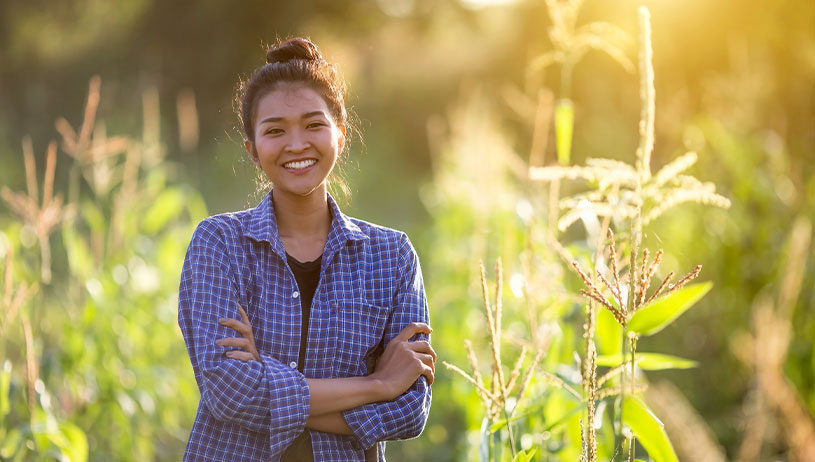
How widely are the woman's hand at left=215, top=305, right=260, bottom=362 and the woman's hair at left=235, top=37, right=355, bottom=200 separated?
547 mm

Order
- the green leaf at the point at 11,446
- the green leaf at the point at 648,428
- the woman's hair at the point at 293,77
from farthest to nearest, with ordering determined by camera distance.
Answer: the green leaf at the point at 11,446 < the woman's hair at the point at 293,77 < the green leaf at the point at 648,428

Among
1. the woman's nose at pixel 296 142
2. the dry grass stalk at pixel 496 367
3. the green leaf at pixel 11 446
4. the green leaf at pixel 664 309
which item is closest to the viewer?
the green leaf at pixel 664 309

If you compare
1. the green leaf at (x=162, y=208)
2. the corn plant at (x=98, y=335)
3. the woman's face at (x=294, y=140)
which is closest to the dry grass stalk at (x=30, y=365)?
the corn plant at (x=98, y=335)

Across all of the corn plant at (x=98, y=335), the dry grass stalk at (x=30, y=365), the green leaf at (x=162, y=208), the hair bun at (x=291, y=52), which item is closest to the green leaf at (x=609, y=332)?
the hair bun at (x=291, y=52)

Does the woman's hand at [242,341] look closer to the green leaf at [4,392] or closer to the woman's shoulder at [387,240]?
the woman's shoulder at [387,240]

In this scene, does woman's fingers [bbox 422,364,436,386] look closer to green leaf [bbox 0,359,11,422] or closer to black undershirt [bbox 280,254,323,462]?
black undershirt [bbox 280,254,323,462]

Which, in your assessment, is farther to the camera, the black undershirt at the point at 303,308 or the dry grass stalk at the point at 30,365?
the dry grass stalk at the point at 30,365

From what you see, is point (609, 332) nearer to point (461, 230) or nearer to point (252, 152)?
point (252, 152)

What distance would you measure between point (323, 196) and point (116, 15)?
14.1 m

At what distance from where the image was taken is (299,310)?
2.14 m

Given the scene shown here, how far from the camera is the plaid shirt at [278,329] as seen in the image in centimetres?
197

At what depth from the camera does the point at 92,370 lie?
377 centimetres

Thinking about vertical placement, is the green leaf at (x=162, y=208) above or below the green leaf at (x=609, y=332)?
above

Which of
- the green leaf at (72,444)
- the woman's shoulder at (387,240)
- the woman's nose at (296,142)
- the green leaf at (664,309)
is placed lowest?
the green leaf at (72,444)
